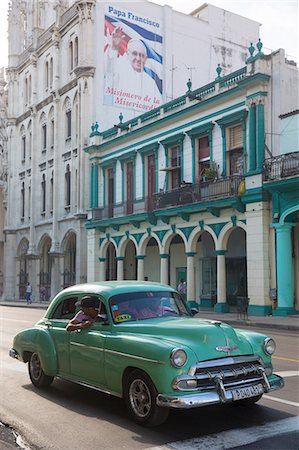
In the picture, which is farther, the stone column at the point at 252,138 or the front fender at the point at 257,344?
the stone column at the point at 252,138

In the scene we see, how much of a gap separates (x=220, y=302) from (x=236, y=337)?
731 inches

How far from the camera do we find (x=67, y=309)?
26.5ft

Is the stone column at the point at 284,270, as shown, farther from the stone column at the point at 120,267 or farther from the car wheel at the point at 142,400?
the car wheel at the point at 142,400

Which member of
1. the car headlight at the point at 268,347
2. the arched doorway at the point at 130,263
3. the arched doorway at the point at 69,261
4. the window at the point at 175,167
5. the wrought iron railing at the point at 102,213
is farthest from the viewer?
the arched doorway at the point at 69,261

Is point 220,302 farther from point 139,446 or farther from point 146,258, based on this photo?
point 139,446

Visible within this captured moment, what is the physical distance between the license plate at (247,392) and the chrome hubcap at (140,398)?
92cm

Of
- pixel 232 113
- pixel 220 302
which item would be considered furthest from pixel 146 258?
pixel 232 113

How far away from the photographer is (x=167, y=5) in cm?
4150

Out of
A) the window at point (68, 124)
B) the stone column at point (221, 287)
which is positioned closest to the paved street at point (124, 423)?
the stone column at point (221, 287)

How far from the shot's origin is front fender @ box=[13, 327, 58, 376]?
780 cm

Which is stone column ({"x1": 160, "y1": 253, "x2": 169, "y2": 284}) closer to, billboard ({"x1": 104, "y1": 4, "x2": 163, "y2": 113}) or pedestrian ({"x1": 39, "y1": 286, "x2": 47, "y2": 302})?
billboard ({"x1": 104, "y1": 4, "x2": 163, "y2": 113})

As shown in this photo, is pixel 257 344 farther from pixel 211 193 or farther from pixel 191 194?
pixel 191 194

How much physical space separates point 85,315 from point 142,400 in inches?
64.7

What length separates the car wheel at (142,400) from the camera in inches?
230
